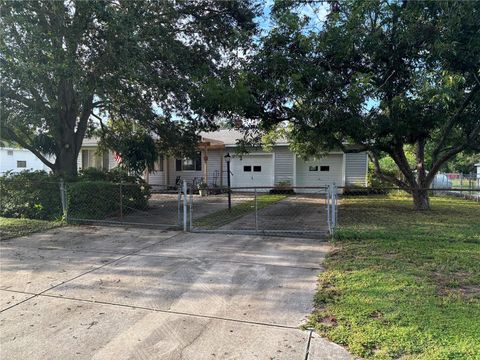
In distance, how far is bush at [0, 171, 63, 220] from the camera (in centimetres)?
1106

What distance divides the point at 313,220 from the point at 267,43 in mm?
5067

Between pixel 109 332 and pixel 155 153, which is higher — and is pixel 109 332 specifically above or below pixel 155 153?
below

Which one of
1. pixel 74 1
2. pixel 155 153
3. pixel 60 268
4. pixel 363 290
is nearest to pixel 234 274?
pixel 363 290

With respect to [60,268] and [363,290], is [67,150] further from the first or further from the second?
[363,290]

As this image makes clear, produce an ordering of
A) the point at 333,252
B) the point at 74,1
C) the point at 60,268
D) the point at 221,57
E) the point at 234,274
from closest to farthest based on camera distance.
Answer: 1. the point at 234,274
2. the point at 60,268
3. the point at 333,252
4. the point at 74,1
5. the point at 221,57

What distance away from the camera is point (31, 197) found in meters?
11.3

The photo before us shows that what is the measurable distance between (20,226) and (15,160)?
24.0 metres

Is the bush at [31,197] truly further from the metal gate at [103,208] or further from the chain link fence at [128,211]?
the metal gate at [103,208]

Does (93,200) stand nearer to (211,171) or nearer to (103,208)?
(103,208)

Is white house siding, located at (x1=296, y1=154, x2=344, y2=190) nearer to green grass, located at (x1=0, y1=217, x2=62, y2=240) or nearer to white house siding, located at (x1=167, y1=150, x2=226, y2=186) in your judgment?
white house siding, located at (x1=167, y1=150, x2=226, y2=186)

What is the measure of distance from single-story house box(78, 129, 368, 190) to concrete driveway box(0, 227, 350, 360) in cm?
1348

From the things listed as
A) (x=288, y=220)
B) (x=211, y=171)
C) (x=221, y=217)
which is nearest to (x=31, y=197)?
(x=221, y=217)

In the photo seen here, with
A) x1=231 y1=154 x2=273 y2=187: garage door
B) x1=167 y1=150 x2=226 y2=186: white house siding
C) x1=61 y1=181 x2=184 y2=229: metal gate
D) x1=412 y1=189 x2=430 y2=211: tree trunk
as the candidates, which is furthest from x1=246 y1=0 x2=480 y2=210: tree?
x1=167 y1=150 x2=226 y2=186: white house siding

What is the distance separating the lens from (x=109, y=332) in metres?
3.76
